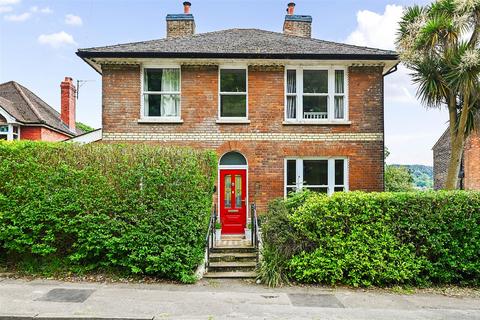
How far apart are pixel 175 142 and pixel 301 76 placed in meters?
4.98

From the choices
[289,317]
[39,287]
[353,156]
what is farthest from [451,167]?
[39,287]

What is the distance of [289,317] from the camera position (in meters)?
6.58

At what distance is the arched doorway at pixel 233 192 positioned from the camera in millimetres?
12773

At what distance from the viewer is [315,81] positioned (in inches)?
523

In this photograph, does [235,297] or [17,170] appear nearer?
[235,297]

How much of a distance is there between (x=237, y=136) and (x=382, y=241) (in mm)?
5980

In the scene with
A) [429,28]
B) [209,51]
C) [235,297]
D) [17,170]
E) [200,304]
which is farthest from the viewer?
[209,51]

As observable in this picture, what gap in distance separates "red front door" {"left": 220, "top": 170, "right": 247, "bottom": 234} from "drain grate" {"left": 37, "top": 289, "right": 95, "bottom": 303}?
5.83 meters

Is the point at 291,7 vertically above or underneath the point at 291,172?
above

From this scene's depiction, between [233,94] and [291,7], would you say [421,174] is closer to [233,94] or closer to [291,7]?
[291,7]

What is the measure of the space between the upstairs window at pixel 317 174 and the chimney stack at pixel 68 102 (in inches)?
608

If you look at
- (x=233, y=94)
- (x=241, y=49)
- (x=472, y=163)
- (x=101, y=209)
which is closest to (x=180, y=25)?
(x=241, y=49)

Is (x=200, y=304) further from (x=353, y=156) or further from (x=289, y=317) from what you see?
(x=353, y=156)

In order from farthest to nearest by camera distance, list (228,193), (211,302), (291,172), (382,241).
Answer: (291,172), (228,193), (382,241), (211,302)
